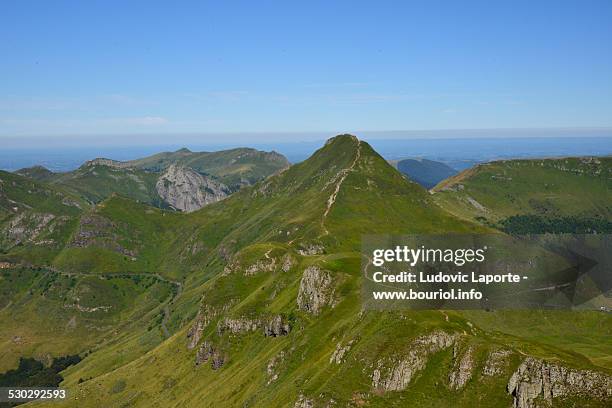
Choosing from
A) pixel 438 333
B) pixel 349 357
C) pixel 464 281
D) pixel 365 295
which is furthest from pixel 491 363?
pixel 365 295

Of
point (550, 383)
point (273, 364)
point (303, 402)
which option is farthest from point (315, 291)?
point (550, 383)

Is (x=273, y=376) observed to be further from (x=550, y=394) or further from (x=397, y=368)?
(x=550, y=394)

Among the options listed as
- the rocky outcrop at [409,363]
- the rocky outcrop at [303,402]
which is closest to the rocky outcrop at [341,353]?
the rocky outcrop at [303,402]

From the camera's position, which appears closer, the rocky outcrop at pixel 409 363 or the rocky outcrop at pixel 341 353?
the rocky outcrop at pixel 409 363

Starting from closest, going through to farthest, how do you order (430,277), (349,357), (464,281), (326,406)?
(326,406) < (349,357) < (430,277) < (464,281)

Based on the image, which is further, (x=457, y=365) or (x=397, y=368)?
(x=397, y=368)

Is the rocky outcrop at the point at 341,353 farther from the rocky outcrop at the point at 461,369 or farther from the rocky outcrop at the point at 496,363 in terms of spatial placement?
the rocky outcrop at the point at 496,363

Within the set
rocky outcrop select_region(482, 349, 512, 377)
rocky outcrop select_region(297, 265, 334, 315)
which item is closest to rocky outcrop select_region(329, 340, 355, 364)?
rocky outcrop select_region(482, 349, 512, 377)
